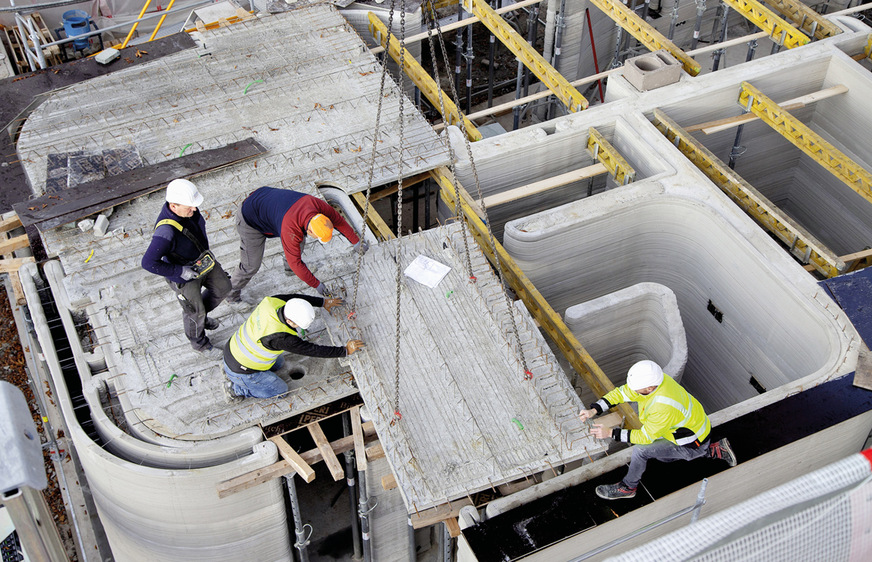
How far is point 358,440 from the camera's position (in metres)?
9.16

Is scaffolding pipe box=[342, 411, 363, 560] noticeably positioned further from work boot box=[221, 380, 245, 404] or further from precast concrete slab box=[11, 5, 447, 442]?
work boot box=[221, 380, 245, 404]

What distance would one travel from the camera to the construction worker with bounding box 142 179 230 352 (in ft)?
28.4

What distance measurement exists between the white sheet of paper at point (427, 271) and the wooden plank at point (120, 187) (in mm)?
3427

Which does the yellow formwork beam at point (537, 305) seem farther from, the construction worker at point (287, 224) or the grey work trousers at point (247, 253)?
the grey work trousers at point (247, 253)

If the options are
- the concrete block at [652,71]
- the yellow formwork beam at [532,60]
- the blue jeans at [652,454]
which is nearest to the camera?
the blue jeans at [652,454]

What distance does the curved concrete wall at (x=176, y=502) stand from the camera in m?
8.81

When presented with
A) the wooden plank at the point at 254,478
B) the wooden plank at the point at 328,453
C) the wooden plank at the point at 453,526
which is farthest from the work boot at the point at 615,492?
the wooden plank at the point at 254,478

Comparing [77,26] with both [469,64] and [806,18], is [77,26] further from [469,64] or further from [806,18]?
[806,18]

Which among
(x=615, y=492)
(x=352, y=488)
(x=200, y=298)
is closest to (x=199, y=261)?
(x=200, y=298)

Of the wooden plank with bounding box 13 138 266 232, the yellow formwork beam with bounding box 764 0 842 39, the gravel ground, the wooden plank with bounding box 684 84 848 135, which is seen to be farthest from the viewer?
the yellow formwork beam with bounding box 764 0 842 39

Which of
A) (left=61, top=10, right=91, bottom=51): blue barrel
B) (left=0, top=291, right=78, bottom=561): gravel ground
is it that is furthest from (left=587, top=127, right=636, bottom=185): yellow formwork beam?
(left=61, top=10, right=91, bottom=51): blue barrel

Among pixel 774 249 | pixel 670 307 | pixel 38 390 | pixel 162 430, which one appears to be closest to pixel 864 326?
pixel 774 249

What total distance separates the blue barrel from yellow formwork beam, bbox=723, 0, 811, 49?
12.0 m

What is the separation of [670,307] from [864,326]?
7.25ft
